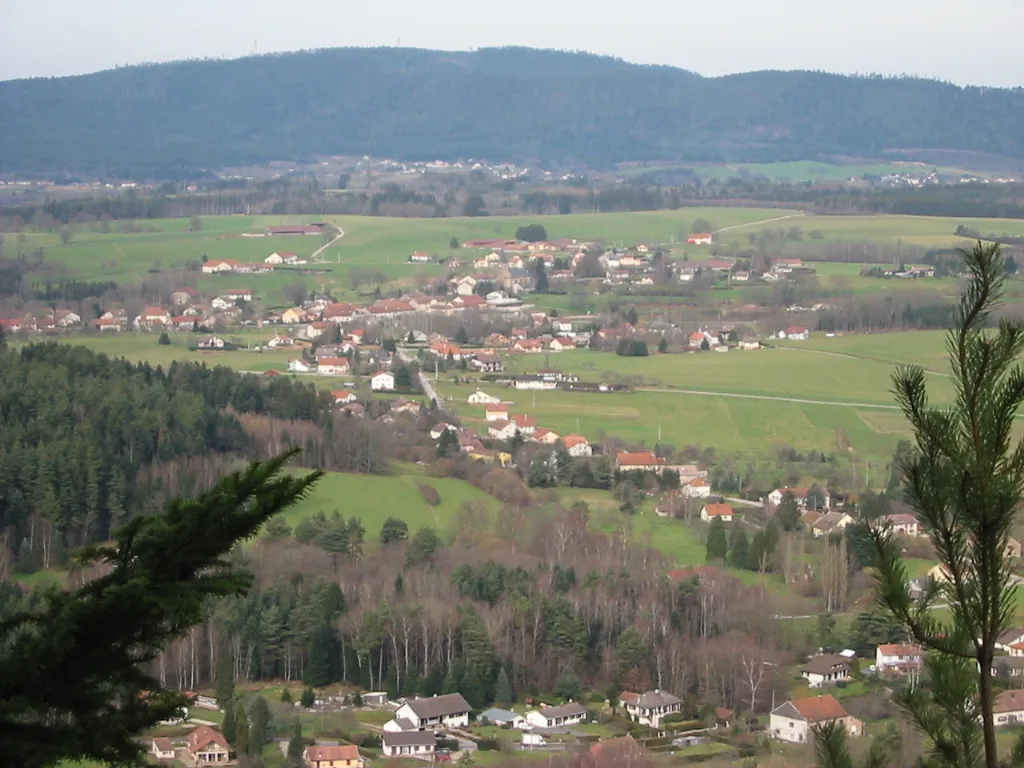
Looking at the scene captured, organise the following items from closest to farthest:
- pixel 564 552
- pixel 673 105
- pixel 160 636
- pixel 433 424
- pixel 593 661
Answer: pixel 160 636, pixel 593 661, pixel 564 552, pixel 433 424, pixel 673 105

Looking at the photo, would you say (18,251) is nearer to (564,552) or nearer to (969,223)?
(969,223)

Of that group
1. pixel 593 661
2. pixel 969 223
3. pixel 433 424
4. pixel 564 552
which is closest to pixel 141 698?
pixel 593 661

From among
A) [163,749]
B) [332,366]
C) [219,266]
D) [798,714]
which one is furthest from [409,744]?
[219,266]

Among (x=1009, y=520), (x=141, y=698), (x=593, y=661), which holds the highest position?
(x=1009, y=520)

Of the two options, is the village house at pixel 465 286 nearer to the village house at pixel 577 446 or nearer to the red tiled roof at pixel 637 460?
the village house at pixel 577 446

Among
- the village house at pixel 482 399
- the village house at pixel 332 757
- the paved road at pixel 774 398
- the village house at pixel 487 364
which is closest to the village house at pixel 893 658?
the village house at pixel 332 757
